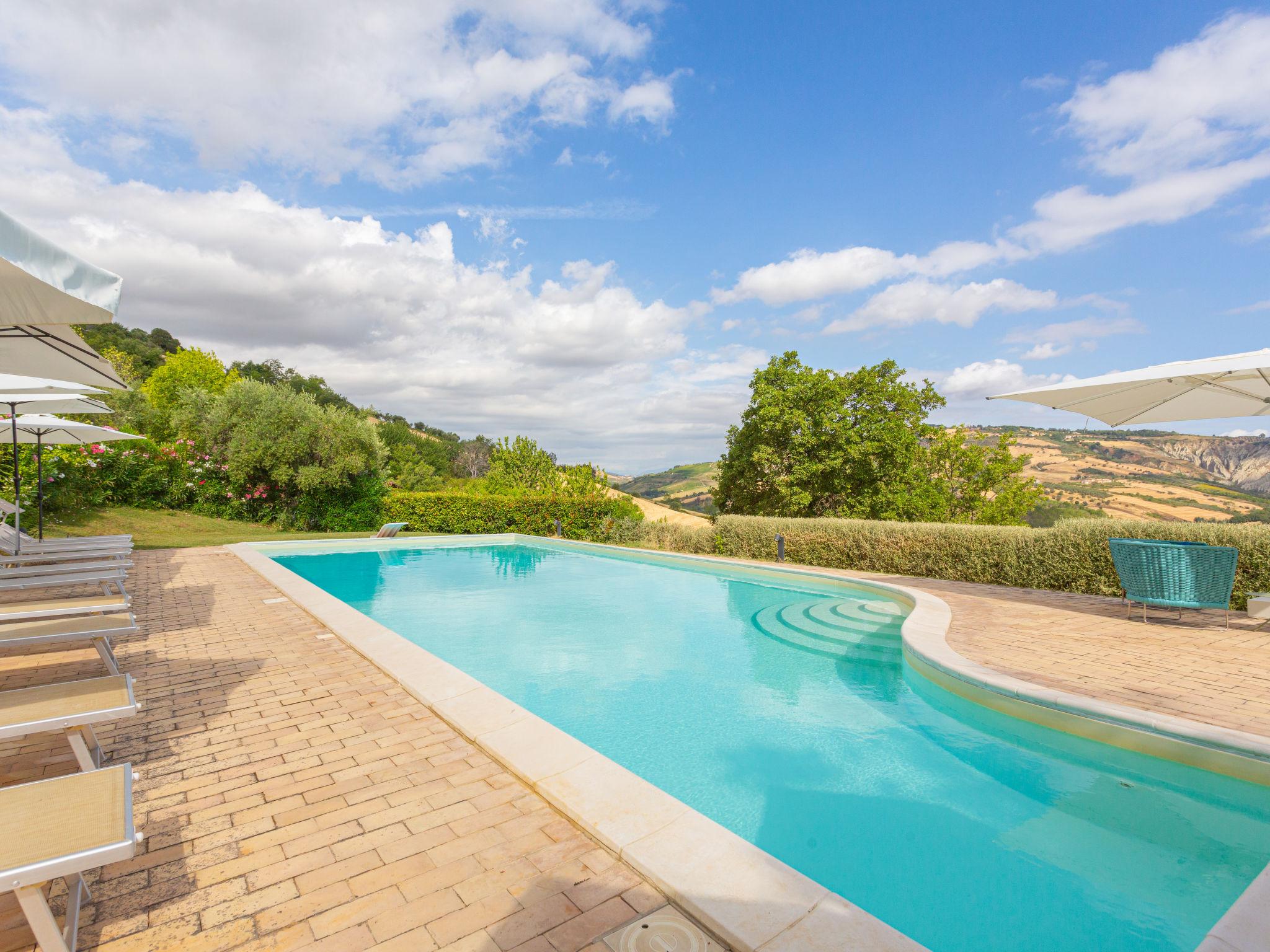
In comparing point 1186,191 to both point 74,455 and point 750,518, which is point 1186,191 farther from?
point 74,455

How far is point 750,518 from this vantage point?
14.0 m

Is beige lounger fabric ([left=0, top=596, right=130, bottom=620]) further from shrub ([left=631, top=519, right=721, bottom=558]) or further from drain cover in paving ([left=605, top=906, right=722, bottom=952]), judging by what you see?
shrub ([left=631, top=519, right=721, bottom=558])

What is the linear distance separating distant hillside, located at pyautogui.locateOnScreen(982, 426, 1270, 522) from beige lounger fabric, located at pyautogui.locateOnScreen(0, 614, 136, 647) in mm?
24437

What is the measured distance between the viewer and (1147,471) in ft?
103

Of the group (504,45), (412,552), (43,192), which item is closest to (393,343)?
(43,192)

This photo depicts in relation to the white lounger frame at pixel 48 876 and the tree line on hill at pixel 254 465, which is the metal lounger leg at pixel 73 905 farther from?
the tree line on hill at pixel 254 465

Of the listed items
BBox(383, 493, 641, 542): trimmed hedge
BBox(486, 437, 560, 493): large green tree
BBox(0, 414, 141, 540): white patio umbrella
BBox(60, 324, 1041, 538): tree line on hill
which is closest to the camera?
BBox(0, 414, 141, 540): white patio umbrella

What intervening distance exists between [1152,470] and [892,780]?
126 ft

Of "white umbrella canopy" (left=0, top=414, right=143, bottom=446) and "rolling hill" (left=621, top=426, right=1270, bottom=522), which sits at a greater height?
"rolling hill" (left=621, top=426, right=1270, bottom=522)

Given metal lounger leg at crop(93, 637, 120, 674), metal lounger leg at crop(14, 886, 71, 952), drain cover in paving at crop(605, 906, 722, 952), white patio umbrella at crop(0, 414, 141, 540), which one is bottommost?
drain cover in paving at crop(605, 906, 722, 952)

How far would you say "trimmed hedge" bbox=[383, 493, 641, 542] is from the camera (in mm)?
18688

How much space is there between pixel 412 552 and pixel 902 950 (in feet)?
50.6

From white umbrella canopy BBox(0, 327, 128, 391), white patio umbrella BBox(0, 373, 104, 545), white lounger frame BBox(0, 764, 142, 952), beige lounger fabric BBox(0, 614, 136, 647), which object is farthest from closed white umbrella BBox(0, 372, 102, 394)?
white lounger frame BBox(0, 764, 142, 952)

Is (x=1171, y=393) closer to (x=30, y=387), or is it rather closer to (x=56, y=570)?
(x=30, y=387)
